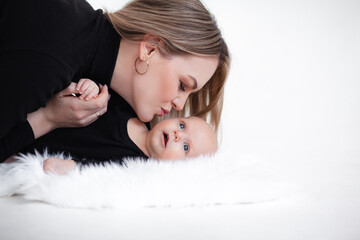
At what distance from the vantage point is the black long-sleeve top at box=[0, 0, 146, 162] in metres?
1.37

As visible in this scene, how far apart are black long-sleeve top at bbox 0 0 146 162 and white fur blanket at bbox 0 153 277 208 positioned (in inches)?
5.4

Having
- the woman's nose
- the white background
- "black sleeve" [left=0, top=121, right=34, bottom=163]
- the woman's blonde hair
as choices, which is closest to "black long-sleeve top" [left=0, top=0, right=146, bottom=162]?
"black sleeve" [left=0, top=121, right=34, bottom=163]

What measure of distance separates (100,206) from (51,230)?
18cm

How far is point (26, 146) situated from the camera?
63.0 inches

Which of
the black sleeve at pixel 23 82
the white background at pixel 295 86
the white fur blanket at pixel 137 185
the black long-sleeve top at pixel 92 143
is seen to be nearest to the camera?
A: the white fur blanket at pixel 137 185

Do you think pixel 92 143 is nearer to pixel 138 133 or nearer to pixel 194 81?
pixel 138 133

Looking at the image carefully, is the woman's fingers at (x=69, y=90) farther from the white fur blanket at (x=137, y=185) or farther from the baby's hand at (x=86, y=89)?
A: the white fur blanket at (x=137, y=185)

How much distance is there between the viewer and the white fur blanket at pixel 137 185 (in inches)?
49.6

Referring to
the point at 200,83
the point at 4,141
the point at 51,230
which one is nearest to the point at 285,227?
the point at 51,230

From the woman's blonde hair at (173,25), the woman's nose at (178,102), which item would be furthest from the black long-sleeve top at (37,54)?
the woman's nose at (178,102)

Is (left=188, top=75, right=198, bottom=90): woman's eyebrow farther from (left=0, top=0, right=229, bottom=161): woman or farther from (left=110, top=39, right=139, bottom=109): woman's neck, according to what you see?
(left=110, top=39, right=139, bottom=109): woman's neck

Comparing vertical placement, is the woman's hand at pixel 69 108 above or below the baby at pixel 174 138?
above

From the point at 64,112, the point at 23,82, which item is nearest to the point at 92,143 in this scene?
the point at 64,112

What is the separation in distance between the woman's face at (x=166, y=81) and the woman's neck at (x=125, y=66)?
0.04 metres
